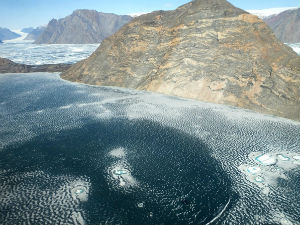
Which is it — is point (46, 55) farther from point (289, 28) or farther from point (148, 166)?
point (289, 28)

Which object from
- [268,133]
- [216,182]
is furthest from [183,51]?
[216,182]

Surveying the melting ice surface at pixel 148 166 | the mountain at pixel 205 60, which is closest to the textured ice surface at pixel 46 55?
the mountain at pixel 205 60

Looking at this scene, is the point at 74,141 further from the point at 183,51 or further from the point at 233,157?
the point at 183,51

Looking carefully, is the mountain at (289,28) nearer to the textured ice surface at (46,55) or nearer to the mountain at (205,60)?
the textured ice surface at (46,55)

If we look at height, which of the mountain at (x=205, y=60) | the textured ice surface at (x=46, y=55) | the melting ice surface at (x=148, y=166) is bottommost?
the textured ice surface at (x=46, y=55)

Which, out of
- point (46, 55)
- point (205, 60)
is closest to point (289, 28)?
point (46, 55)

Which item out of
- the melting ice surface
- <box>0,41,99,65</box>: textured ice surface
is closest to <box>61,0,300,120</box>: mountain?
the melting ice surface

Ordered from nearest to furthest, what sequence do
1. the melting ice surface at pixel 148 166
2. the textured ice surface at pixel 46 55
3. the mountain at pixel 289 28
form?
1. the melting ice surface at pixel 148 166
2. the textured ice surface at pixel 46 55
3. the mountain at pixel 289 28
